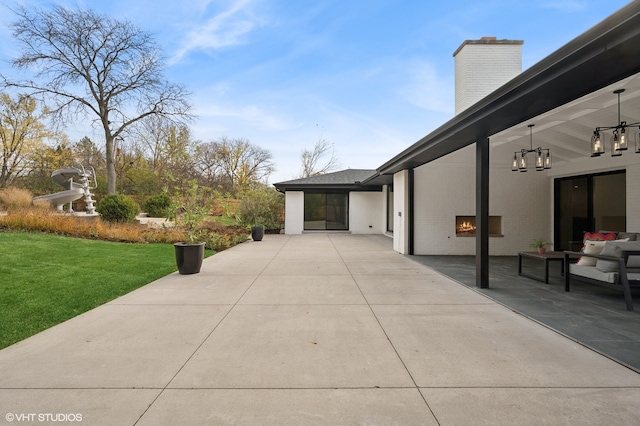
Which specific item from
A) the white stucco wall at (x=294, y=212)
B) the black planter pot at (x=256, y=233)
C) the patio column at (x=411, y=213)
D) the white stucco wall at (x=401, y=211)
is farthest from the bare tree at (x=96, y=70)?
the patio column at (x=411, y=213)

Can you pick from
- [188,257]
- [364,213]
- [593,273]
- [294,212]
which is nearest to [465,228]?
[593,273]

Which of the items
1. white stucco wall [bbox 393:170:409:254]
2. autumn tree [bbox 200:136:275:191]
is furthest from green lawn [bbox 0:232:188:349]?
autumn tree [bbox 200:136:275:191]

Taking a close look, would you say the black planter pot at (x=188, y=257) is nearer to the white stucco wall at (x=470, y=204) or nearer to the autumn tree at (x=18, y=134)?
the white stucco wall at (x=470, y=204)

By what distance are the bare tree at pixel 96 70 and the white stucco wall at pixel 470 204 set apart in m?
18.4

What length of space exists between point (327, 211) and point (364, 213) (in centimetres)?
212

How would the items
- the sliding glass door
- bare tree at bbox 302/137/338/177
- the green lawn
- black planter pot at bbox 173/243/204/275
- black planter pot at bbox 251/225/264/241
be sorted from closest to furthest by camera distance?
the green lawn → black planter pot at bbox 173/243/204/275 → the sliding glass door → black planter pot at bbox 251/225/264/241 → bare tree at bbox 302/137/338/177

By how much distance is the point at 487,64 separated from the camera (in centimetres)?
990

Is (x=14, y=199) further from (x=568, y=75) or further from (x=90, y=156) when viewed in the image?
(x=90, y=156)

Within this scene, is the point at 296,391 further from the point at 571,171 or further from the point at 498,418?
the point at 571,171

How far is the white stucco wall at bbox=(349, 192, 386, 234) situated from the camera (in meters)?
17.5


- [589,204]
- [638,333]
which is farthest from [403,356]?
[589,204]

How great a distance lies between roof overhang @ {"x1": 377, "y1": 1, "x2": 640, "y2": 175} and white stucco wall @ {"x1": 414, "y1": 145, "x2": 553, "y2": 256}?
180 inches

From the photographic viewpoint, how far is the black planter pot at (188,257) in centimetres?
657

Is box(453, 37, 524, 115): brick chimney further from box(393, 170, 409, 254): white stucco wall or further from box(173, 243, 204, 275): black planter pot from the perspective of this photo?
box(173, 243, 204, 275): black planter pot
